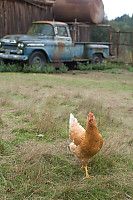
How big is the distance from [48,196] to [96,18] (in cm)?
1248

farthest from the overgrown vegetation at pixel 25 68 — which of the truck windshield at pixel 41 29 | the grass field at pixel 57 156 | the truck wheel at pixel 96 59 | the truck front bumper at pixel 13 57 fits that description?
the grass field at pixel 57 156

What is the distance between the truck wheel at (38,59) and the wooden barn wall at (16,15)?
2.80 m

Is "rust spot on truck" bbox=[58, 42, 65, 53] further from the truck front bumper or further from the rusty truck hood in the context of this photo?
the truck front bumper

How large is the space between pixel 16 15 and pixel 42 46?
3.30 metres

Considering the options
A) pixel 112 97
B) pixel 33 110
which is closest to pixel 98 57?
pixel 112 97

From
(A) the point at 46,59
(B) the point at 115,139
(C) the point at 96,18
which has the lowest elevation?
(B) the point at 115,139

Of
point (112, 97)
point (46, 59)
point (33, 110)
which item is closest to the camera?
point (33, 110)

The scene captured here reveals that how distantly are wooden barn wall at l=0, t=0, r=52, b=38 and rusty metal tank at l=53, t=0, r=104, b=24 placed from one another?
871 millimetres

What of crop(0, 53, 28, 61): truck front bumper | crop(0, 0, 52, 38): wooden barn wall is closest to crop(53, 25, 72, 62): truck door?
crop(0, 53, 28, 61): truck front bumper

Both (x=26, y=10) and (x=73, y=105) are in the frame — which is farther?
(x=26, y=10)

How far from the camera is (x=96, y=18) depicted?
13.9 m

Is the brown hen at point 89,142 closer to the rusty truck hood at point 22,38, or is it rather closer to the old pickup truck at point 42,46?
the old pickup truck at point 42,46

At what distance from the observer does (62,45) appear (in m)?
11.4

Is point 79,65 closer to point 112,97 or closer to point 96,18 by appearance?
point 96,18
